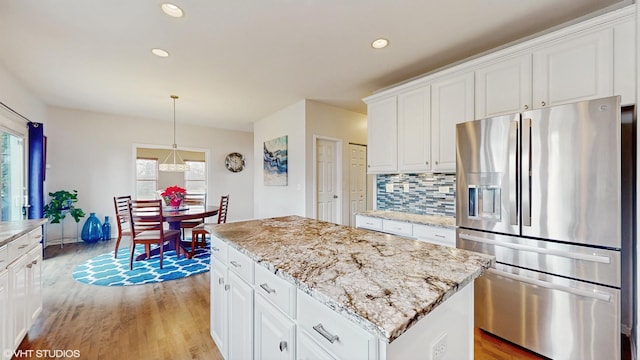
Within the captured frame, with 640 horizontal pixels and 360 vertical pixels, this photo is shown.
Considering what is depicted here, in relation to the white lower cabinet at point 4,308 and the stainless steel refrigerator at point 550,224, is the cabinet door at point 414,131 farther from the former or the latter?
the white lower cabinet at point 4,308

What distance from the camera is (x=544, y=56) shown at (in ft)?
6.79

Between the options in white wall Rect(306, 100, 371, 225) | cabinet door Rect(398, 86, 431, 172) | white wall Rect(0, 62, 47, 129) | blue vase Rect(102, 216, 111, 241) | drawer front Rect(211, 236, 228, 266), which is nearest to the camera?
drawer front Rect(211, 236, 228, 266)

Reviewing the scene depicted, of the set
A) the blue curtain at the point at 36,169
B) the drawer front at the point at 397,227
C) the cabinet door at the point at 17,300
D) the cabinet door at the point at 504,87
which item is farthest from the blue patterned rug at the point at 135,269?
the cabinet door at the point at 504,87

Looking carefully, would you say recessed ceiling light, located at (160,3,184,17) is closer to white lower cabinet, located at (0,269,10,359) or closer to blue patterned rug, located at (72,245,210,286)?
white lower cabinet, located at (0,269,10,359)

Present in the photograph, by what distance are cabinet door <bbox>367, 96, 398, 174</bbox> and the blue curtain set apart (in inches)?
192

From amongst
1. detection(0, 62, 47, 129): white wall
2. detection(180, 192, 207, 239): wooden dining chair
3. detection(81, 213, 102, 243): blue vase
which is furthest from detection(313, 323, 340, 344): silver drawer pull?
detection(81, 213, 102, 243): blue vase

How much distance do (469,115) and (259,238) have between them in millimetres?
2273

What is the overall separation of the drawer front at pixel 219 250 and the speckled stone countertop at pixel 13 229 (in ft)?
3.87

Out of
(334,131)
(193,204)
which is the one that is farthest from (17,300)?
(334,131)

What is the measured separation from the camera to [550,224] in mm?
1728

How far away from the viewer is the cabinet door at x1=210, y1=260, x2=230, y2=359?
168 centimetres

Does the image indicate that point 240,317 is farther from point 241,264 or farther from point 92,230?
point 92,230

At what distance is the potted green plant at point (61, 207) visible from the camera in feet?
14.5

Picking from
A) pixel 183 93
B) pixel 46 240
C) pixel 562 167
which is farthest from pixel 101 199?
pixel 562 167
